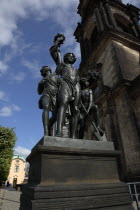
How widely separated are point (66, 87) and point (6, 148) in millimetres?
23966

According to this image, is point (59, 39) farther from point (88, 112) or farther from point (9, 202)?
point (9, 202)

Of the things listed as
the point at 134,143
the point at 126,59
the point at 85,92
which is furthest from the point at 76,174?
the point at 126,59

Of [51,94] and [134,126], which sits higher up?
[134,126]

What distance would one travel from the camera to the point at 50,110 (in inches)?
140

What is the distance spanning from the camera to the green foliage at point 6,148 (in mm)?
22427

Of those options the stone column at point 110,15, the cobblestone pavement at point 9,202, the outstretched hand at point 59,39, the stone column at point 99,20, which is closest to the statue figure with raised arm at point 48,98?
the outstretched hand at point 59,39

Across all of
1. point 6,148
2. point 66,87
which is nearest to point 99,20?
point 66,87

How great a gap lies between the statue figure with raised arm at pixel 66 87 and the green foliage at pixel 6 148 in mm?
22958

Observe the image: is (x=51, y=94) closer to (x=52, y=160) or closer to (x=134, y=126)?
(x=52, y=160)

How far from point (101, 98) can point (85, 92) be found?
8.20 metres

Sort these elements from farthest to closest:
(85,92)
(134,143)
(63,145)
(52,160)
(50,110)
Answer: (134,143), (85,92), (50,110), (63,145), (52,160)

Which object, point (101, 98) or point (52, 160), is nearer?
point (52, 160)

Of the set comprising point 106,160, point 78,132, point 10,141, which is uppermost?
point 10,141

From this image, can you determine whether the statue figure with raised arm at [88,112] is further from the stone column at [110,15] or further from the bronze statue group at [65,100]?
the stone column at [110,15]
